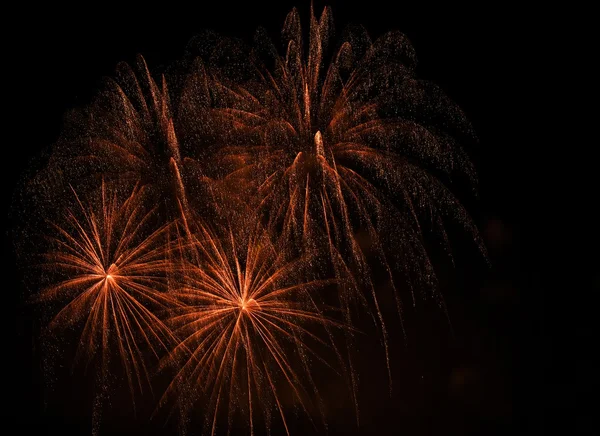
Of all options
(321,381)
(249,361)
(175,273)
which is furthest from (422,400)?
(175,273)

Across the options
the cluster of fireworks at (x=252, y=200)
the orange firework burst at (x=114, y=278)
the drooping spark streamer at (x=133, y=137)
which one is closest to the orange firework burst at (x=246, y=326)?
the cluster of fireworks at (x=252, y=200)

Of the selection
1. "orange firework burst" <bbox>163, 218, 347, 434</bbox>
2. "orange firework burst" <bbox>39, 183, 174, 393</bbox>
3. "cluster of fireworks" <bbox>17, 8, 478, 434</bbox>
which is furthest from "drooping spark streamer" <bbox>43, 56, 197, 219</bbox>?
"orange firework burst" <bbox>163, 218, 347, 434</bbox>

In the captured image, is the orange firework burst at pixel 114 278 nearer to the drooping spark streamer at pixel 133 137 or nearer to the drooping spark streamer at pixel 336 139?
the drooping spark streamer at pixel 133 137

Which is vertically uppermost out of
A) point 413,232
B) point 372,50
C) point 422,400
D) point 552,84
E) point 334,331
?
point 552,84

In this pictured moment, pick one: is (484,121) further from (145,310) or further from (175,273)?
(145,310)

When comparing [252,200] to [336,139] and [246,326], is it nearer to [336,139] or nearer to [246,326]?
[336,139]

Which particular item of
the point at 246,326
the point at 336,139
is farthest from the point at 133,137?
the point at 246,326

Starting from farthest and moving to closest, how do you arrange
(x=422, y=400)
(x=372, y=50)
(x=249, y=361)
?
(x=422, y=400), (x=249, y=361), (x=372, y=50)
